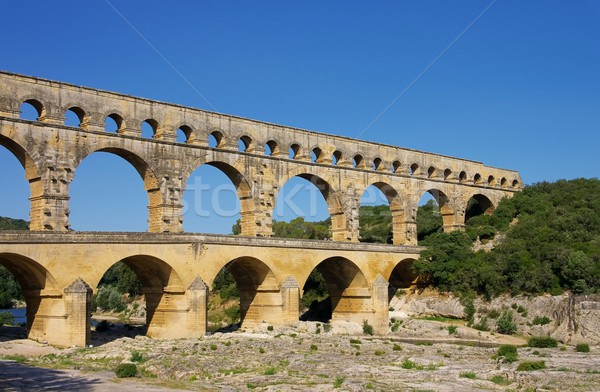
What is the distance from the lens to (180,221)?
1581 inches

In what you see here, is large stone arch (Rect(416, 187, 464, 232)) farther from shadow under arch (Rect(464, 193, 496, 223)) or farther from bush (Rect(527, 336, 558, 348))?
bush (Rect(527, 336, 558, 348))

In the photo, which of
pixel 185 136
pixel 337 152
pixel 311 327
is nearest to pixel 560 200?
pixel 337 152

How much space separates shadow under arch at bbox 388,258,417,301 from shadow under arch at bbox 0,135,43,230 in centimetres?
2623

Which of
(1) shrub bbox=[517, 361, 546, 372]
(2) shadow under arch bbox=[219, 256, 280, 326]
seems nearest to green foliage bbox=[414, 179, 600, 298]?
(2) shadow under arch bbox=[219, 256, 280, 326]

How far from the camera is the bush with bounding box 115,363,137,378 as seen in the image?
2533cm

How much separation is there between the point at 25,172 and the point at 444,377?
22.9 meters

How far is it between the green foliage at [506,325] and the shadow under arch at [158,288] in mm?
20121

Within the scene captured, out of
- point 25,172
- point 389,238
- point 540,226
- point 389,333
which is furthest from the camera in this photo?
point 389,238

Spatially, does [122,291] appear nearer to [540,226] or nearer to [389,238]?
[389,238]

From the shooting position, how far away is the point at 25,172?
117 feet

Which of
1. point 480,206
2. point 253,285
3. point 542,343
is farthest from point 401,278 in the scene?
A: point 480,206

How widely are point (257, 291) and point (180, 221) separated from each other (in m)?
6.04

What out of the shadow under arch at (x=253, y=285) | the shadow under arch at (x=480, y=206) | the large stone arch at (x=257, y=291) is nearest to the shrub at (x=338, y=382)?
the large stone arch at (x=257, y=291)

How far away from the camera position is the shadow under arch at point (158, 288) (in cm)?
3631
